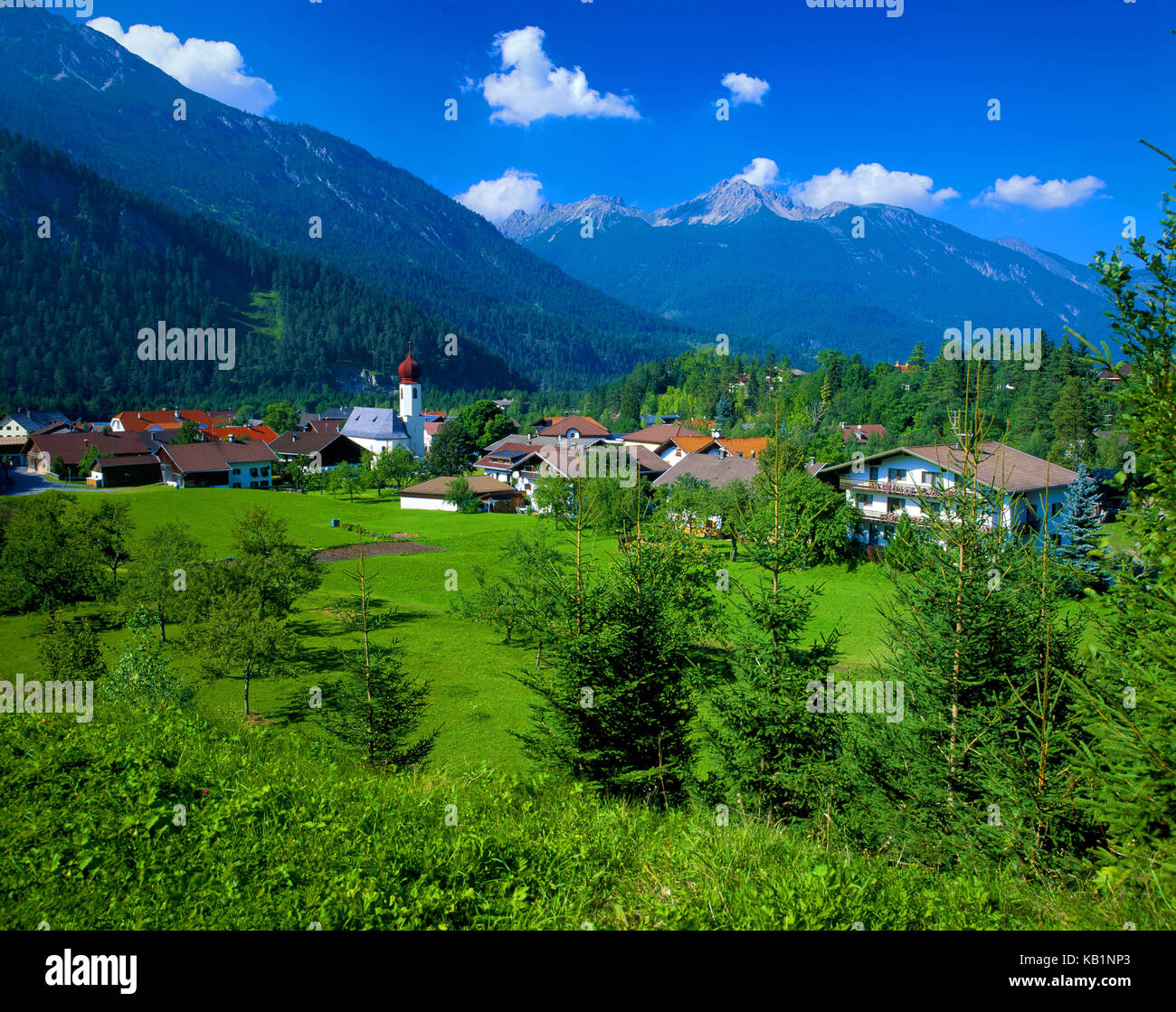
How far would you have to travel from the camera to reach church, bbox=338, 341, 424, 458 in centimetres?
11369

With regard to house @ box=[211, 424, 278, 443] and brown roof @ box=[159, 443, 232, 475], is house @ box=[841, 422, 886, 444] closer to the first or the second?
brown roof @ box=[159, 443, 232, 475]

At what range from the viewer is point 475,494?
76.1 metres

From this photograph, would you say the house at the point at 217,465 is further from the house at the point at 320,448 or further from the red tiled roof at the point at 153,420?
the red tiled roof at the point at 153,420

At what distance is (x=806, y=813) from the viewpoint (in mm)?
9977

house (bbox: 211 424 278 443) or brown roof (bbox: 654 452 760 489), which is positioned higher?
house (bbox: 211 424 278 443)

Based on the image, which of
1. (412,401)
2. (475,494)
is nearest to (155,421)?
(412,401)

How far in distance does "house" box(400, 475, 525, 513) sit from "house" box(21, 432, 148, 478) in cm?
3615

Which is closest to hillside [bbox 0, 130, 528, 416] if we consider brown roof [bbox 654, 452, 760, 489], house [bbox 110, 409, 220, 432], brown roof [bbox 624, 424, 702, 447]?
house [bbox 110, 409, 220, 432]

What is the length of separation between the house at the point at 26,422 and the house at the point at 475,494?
6209 cm

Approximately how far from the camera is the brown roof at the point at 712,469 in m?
62.0

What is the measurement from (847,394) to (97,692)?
113 m

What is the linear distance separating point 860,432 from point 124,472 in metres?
98.1

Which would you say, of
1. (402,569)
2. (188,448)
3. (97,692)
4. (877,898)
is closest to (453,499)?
(402,569)

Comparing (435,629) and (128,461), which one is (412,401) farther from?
(435,629)
